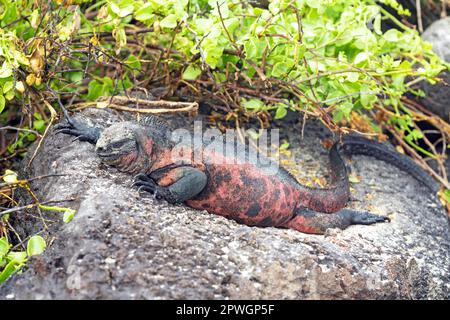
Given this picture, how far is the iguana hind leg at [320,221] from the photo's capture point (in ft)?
11.1

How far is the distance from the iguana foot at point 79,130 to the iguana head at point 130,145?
0.25m

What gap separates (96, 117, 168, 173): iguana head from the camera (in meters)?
2.89

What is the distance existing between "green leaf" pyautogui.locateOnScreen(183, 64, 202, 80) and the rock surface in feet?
2.07

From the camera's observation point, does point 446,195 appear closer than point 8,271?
No

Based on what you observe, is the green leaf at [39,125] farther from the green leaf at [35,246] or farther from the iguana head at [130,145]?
the green leaf at [35,246]

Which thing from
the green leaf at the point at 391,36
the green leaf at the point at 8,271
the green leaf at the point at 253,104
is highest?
the green leaf at the point at 391,36

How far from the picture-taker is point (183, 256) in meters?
2.43

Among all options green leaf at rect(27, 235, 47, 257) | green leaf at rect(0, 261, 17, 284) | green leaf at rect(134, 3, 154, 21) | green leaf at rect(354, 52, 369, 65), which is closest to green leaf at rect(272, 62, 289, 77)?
green leaf at rect(354, 52, 369, 65)

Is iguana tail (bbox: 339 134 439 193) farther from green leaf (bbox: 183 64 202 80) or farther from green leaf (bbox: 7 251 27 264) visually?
green leaf (bbox: 7 251 27 264)

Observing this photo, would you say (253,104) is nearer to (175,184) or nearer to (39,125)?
(175,184)

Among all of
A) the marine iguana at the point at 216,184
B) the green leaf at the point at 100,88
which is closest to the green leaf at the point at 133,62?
the green leaf at the point at 100,88

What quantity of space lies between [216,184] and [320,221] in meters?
0.69

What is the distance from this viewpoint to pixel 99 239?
2.39m

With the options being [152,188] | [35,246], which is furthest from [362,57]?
[35,246]
